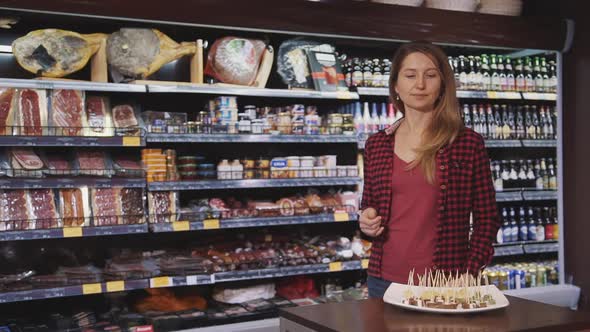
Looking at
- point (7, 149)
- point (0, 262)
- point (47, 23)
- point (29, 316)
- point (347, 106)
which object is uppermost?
point (47, 23)

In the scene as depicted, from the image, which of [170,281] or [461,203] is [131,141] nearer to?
[170,281]

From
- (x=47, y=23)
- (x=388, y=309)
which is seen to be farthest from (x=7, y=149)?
(x=388, y=309)

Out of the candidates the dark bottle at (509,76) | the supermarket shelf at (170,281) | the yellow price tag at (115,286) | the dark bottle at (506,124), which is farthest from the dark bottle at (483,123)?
the yellow price tag at (115,286)

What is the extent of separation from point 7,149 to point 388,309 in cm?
273

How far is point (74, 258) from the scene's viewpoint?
4.12m

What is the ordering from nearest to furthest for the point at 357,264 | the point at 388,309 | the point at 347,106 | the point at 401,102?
1. the point at 388,309
2. the point at 401,102
3. the point at 357,264
4. the point at 347,106

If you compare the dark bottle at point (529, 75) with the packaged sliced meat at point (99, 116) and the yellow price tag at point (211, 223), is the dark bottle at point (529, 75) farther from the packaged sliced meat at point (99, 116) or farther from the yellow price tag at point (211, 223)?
the packaged sliced meat at point (99, 116)

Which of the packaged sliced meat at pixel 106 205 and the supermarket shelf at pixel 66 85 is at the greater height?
the supermarket shelf at pixel 66 85

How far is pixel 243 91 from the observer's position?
431cm

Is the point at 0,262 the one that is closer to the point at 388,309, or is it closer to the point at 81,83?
the point at 81,83

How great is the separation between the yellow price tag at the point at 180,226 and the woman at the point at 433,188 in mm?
1825

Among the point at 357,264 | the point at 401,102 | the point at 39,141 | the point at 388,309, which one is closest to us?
the point at 388,309

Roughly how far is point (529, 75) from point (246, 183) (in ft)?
8.45

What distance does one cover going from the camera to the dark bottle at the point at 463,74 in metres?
5.07
